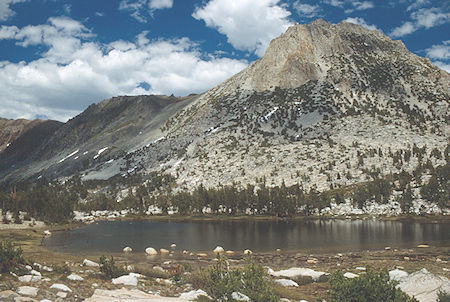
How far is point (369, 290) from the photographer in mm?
15234

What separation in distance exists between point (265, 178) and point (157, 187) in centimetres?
4773

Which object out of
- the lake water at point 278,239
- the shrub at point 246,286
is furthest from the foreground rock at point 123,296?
the lake water at point 278,239

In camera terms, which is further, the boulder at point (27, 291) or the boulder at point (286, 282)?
the boulder at point (286, 282)


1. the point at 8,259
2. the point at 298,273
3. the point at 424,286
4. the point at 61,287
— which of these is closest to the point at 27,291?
the point at 61,287

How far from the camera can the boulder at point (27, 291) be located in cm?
1633

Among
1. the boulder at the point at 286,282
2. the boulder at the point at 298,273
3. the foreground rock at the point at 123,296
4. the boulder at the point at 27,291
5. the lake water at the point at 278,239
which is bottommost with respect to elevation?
the lake water at the point at 278,239

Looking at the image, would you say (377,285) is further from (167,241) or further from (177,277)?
(167,241)

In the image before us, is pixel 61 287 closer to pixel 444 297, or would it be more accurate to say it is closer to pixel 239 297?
pixel 239 297

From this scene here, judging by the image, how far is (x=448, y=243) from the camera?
50281 mm

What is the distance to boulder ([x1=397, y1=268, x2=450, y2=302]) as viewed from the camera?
62.1ft

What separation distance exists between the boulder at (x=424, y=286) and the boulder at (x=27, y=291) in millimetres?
19786

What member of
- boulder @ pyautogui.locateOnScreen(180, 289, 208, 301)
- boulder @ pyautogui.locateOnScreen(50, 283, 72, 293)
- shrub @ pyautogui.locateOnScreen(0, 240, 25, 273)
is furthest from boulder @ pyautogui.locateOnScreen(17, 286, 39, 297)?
boulder @ pyautogui.locateOnScreen(180, 289, 208, 301)

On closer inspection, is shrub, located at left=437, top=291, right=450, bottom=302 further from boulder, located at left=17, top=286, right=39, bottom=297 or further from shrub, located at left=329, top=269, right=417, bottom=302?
boulder, located at left=17, top=286, right=39, bottom=297

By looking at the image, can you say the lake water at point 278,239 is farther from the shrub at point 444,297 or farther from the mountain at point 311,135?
the mountain at point 311,135
